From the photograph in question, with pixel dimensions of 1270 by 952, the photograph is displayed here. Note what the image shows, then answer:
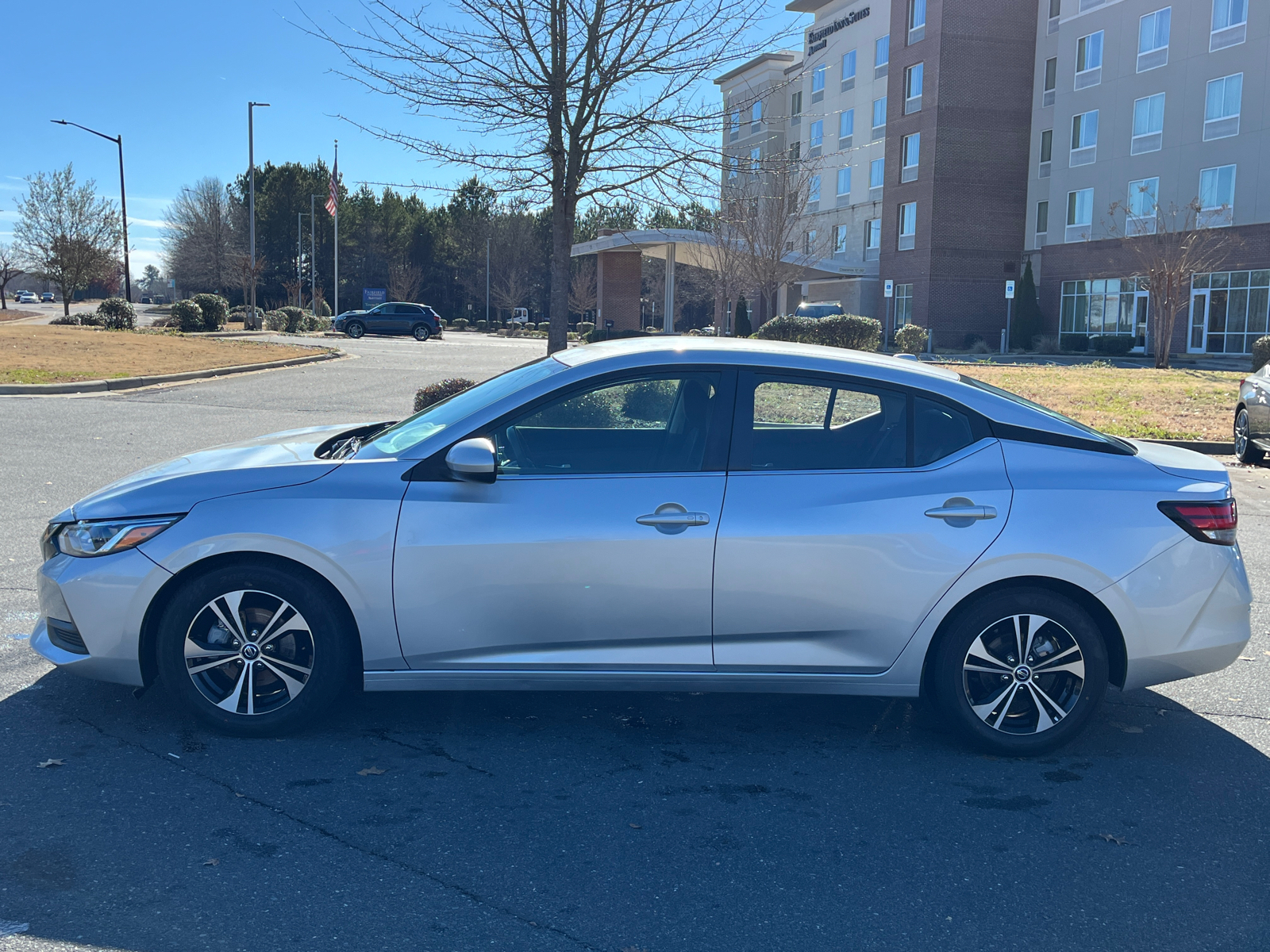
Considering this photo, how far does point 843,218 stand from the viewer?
2288 inches

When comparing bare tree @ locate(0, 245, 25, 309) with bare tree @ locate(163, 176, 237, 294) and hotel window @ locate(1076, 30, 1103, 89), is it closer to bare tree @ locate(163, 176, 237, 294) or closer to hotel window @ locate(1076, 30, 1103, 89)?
bare tree @ locate(163, 176, 237, 294)

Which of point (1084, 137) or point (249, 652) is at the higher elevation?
point (1084, 137)

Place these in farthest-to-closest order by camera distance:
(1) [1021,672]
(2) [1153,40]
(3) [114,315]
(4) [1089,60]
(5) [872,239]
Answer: (5) [872,239]
(4) [1089,60]
(2) [1153,40]
(3) [114,315]
(1) [1021,672]

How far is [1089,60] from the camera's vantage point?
44531 mm

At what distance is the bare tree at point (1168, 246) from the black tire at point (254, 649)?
3154cm

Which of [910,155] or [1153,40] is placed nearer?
[1153,40]

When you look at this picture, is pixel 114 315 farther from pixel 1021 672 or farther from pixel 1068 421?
pixel 1021 672

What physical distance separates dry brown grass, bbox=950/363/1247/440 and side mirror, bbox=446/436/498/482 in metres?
9.86

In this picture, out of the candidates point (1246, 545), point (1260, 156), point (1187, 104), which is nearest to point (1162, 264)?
point (1260, 156)

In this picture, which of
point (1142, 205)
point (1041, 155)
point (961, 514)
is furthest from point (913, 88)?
point (961, 514)

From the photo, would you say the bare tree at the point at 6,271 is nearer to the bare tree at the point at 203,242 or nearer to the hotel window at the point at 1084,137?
the bare tree at the point at 203,242

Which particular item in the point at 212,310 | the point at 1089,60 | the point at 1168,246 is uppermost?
the point at 1089,60

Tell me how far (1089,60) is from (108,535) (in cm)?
4857

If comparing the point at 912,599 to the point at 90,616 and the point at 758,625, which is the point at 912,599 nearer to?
the point at 758,625
